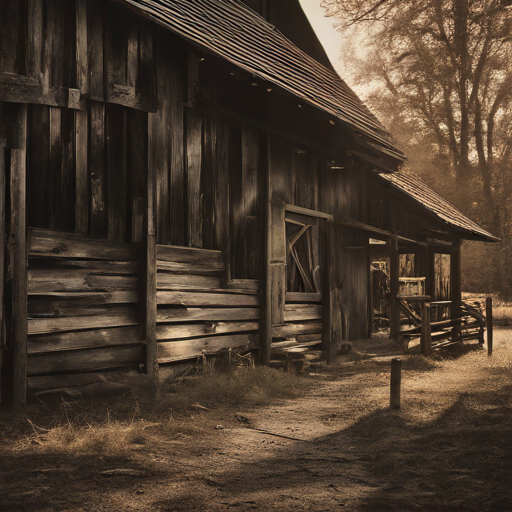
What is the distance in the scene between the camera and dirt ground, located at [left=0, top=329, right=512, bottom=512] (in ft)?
12.3

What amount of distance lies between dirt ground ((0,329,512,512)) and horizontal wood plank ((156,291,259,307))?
1.34 metres

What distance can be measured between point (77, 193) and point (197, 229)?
6.02 feet

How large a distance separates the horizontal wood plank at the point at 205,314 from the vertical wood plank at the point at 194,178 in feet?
2.80

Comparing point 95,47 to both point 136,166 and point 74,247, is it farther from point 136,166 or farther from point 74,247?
point 74,247

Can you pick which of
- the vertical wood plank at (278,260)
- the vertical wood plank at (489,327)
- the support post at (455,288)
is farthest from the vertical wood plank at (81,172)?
the support post at (455,288)

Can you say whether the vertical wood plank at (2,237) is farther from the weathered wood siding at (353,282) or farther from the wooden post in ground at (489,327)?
the wooden post in ground at (489,327)

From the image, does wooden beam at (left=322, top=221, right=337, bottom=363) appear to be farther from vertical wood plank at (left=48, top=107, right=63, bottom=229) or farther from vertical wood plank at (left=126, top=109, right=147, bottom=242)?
vertical wood plank at (left=48, top=107, right=63, bottom=229)

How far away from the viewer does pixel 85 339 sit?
5.99 m

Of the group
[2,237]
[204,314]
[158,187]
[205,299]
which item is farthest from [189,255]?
[2,237]

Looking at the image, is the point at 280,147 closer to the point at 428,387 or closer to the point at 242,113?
the point at 242,113

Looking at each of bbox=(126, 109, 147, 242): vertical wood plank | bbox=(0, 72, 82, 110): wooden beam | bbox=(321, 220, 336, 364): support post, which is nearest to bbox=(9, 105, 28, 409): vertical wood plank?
bbox=(0, 72, 82, 110): wooden beam

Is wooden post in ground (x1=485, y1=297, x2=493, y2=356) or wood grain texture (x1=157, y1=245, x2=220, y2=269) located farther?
wooden post in ground (x1=485, y1=297, x2=493, y2=356)

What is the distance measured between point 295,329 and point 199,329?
2495 mm

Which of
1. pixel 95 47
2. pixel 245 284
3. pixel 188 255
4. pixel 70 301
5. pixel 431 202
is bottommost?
pixel 70 301
